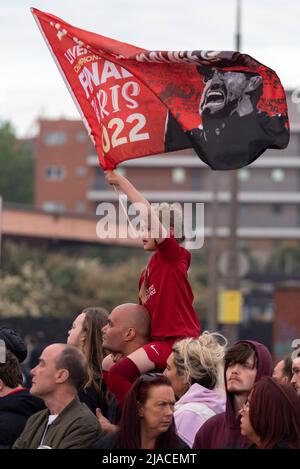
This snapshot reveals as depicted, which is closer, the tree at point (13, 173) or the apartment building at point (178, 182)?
the apartment building at point (178, 182)

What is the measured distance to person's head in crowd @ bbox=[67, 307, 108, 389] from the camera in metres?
8.05

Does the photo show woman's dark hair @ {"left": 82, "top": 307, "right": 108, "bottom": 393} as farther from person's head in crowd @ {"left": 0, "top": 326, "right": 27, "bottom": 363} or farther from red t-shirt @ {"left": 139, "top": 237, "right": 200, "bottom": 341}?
red t-shirt @ {"left": 139, "top": 237, "right": 200, "bottom": 341}

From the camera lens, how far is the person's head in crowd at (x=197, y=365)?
728cm

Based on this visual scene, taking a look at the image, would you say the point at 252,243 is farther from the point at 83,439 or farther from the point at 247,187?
the point at 83,439

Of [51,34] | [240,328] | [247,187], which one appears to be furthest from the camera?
[247,187]

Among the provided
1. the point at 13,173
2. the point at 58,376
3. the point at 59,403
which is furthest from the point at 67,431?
the point at 13,173

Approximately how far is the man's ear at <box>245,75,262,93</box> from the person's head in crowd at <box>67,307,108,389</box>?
1741mm

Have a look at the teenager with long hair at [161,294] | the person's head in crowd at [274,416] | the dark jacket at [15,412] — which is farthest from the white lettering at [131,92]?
the person's head in crowd at [274,416]

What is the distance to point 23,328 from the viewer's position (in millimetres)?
31531

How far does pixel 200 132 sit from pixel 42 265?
48.9 m

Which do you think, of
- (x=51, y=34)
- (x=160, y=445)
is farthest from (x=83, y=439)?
(x=51, y=34)

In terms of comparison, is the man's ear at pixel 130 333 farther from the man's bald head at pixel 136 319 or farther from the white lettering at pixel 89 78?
the white lettering at pixel 89 78

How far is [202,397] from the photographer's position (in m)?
7.38

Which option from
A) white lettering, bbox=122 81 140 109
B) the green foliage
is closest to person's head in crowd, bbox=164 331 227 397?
white lettering, bbox=122 81 140 109
